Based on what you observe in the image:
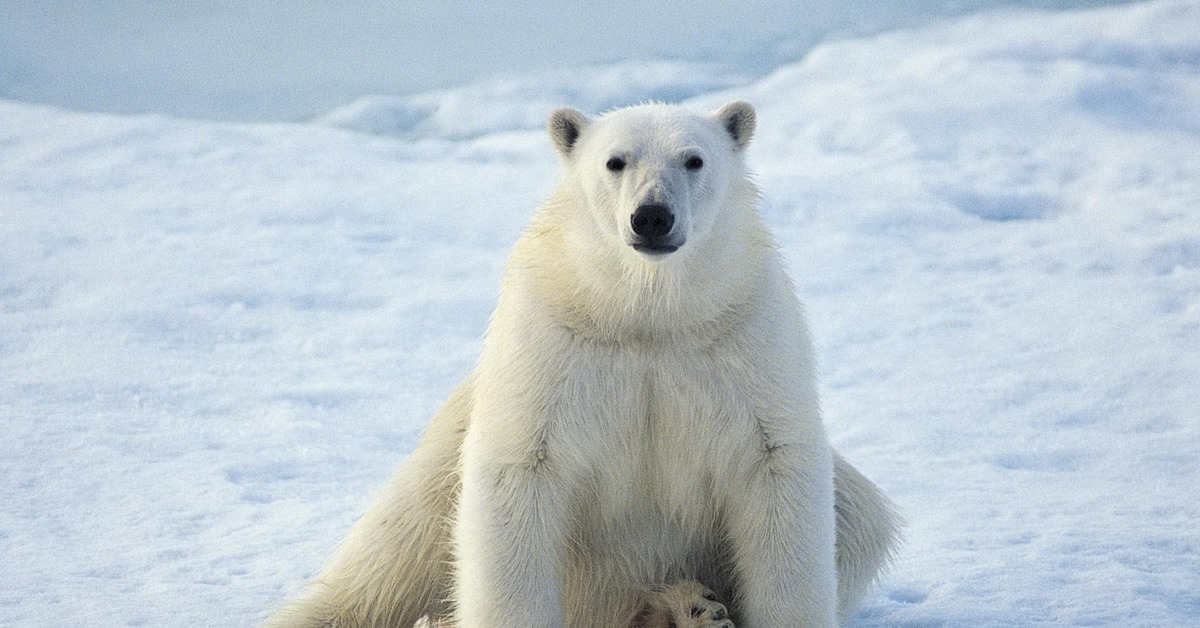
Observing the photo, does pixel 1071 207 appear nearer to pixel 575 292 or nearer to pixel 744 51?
pixel 575 292

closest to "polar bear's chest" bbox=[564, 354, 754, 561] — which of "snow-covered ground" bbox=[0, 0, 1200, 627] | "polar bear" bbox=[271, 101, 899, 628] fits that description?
"polar bear" bbox=[271, 101, 899, 628]

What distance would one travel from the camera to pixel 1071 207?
9.23 m

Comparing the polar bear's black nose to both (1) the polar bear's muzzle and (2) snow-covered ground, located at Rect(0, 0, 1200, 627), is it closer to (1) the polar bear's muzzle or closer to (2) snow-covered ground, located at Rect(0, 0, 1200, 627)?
(1) the polar bear's muzzle

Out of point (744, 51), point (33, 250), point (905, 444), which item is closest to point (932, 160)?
point (905, 444)

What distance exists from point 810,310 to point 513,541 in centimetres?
491

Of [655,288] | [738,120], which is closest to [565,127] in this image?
[738,120]

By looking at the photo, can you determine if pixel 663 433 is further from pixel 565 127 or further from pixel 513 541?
pixel 565 127

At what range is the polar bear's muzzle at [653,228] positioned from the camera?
298cm

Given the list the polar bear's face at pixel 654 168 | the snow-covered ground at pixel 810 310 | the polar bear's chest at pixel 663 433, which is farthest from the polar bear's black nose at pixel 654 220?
the snow-covered ground at pixel 810 310

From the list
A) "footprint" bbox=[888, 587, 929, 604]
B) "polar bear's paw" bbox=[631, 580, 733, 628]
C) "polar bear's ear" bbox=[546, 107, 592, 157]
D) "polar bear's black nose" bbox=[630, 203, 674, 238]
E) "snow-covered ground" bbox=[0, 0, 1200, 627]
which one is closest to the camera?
"polar bear's black nose" bbox=[630, 203, 674, 238]

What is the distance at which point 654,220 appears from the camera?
298 cm

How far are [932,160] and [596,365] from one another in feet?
25.7

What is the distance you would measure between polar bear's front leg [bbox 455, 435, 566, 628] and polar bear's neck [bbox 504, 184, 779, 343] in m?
0.40

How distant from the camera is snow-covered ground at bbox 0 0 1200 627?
4.25 m
